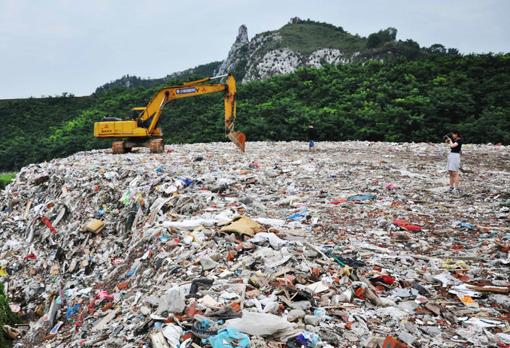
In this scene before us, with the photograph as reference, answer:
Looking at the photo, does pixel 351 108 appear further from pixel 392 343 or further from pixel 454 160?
pixel 392 343

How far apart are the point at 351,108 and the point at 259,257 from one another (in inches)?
781

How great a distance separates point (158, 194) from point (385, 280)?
15.8 feet

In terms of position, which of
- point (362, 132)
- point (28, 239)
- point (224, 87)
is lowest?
point (28, 239)

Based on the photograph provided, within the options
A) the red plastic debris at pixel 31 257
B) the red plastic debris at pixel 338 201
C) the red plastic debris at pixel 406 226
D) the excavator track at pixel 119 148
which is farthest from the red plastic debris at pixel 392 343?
the excavator track at pixel 119 148

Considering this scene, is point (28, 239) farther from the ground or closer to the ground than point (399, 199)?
closer to the ground

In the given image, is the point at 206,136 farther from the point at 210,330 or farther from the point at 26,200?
the point at 210,330

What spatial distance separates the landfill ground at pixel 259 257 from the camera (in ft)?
11.0

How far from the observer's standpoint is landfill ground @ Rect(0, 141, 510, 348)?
336 centimetres

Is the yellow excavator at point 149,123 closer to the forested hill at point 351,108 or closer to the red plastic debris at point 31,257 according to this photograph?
the red plastic debris at point 31,257

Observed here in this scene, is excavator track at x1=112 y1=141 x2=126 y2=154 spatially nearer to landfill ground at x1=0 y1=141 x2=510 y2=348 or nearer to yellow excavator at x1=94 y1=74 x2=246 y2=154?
yellow excavator at x1=94 y1=74 x2=246 y2=154

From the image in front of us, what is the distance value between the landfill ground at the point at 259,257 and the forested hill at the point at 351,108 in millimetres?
9433

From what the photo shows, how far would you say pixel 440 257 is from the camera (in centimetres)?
507

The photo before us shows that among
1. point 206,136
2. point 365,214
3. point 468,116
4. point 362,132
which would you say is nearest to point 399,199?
point 365,214

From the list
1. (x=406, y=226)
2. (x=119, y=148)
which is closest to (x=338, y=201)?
(x=406, y=226)
